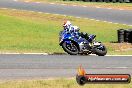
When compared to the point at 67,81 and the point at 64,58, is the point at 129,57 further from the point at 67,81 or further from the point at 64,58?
the point at 67,81

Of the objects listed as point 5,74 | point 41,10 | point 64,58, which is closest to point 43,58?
point 64,58

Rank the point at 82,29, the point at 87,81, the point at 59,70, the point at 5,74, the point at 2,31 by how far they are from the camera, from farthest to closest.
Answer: the point at 82,29, the point at 2,31, the point at 59,70, the point at 5,74, the point at 87,81

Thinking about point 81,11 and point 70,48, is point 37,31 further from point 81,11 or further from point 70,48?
point 81,11

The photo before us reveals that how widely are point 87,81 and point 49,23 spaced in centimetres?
2546

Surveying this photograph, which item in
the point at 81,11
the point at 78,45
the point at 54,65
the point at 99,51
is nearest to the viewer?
the point at 54,65

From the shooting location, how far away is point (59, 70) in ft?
53.5

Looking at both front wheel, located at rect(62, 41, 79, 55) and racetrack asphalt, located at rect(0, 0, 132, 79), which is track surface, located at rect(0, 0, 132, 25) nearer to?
front wheel, located at rect(62, 41, 79, 55)

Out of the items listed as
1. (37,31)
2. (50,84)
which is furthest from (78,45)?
(37,31)

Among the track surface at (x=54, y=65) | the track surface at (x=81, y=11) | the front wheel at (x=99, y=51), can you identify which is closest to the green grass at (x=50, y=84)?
the track surface at (x=54, y=65)

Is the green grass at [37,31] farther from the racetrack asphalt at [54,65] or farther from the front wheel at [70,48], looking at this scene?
the racetrack asphalt at [54,65]

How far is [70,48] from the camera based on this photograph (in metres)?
20.1

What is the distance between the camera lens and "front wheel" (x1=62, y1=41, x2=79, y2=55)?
2005cm

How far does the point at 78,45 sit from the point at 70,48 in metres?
0.38

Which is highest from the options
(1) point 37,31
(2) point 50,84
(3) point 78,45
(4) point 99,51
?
(2) point 50,84
